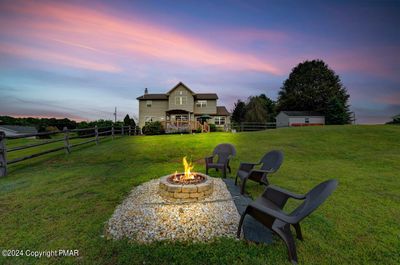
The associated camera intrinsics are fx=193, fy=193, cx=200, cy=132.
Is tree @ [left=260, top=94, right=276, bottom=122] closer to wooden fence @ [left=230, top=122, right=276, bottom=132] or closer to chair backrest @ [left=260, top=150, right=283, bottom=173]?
wooden fence @ [left=230, top=122, right=276, bottom=132]

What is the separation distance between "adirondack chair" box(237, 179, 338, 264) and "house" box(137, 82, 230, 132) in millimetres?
26140

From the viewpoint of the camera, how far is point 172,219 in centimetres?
348

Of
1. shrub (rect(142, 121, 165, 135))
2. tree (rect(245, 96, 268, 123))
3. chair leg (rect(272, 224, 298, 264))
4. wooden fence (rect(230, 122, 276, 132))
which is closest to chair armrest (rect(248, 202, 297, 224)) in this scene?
chair leg (rect(272, 224, 298, 264))

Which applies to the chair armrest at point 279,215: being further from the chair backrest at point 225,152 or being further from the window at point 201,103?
the window at point 201,103

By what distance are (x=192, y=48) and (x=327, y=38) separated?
30.4 feet

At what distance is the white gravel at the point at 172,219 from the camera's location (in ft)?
9.98

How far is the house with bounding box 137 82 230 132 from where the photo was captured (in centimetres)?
3041

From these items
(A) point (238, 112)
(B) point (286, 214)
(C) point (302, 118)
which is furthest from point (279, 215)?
(C) point (302, 118)

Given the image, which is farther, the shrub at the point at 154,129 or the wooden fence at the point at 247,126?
the wooden fence at the point at 247,126

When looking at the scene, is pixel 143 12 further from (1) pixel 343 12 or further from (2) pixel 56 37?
(1) pixel 343 12

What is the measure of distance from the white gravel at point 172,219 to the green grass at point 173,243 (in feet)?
0.61

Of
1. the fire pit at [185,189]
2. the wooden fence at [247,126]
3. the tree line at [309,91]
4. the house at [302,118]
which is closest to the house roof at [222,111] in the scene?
the wooden fence at [247,126]

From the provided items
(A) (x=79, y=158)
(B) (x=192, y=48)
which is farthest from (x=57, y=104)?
(B) (x=192, y=48)

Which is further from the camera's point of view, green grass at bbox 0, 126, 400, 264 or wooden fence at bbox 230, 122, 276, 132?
wooden fence at bbox 230, 122, 276, 132
